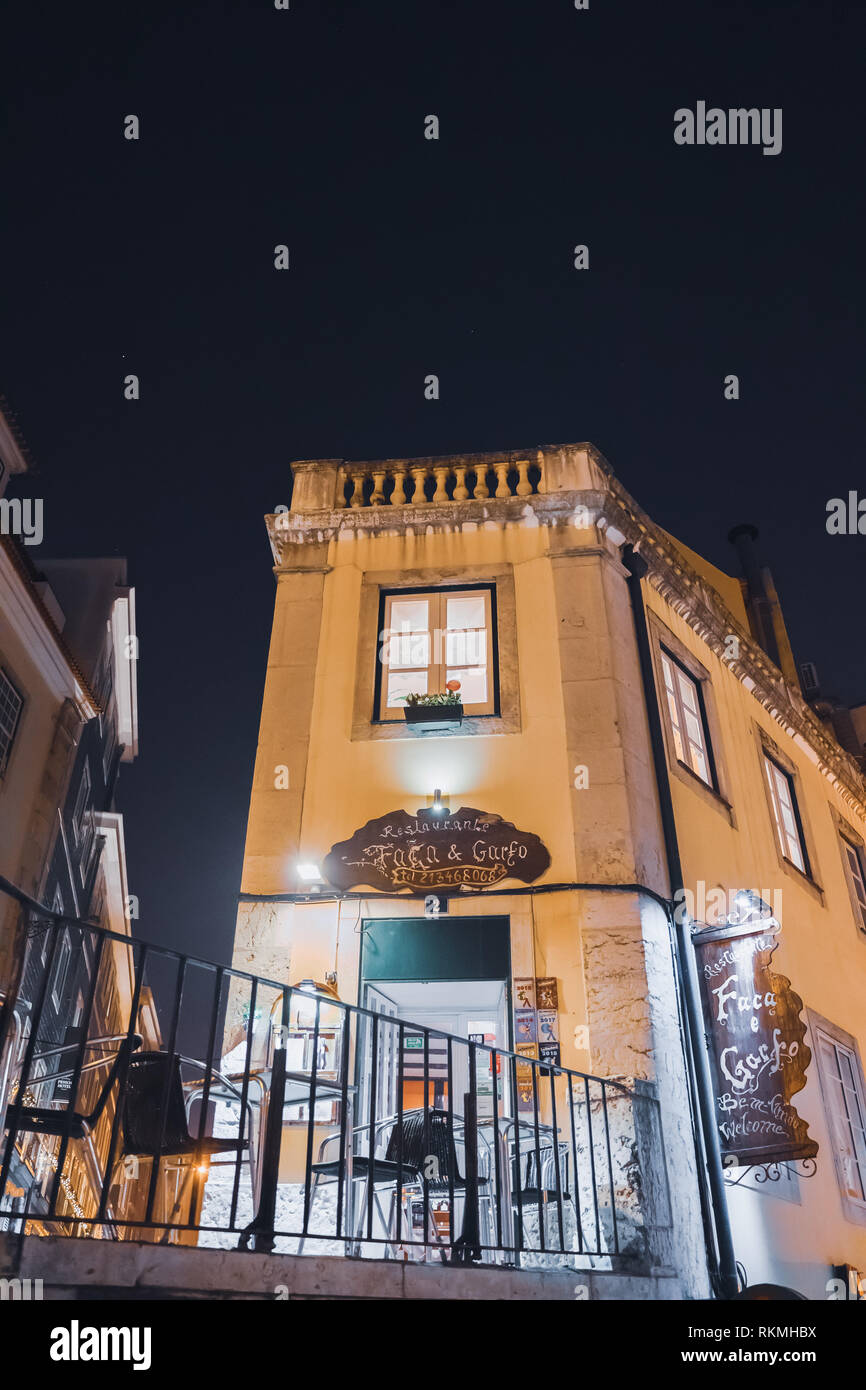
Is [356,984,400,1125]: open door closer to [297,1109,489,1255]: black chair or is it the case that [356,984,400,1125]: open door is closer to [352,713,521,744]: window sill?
[297,1109,489,1255]: black chair

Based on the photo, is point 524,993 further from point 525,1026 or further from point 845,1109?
point 845,1109

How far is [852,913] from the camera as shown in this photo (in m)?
13.9

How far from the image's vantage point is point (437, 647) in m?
10.2

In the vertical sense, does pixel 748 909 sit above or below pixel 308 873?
below

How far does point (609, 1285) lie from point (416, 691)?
5.74 meters

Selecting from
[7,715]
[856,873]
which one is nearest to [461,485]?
[7,715]

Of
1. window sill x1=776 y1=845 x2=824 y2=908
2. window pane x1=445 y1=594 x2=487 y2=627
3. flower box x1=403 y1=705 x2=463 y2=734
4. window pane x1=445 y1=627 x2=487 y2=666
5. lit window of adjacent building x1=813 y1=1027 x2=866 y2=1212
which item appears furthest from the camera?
window sill x1=776 y1=845 x2=824 y2=908

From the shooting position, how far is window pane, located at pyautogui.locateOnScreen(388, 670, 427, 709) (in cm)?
997

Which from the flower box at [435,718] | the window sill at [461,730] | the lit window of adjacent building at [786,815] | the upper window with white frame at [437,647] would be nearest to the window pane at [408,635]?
the upper window with white frame at [437,647]

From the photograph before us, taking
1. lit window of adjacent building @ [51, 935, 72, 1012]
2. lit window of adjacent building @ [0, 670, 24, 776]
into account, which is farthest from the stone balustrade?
lit window of adjacent building @ [51, 935, 72, 1012]

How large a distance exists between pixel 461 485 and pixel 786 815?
252 inches

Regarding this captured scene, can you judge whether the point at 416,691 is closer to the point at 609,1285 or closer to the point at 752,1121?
the point at 752,1121

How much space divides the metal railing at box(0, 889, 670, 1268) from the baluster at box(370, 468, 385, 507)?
5.60 meters

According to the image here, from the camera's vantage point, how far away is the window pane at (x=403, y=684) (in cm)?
997
